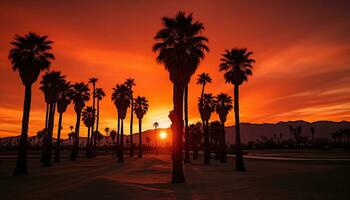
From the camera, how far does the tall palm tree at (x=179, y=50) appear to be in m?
23.7

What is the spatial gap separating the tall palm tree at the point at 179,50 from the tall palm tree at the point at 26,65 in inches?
589

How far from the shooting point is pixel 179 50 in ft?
79.1

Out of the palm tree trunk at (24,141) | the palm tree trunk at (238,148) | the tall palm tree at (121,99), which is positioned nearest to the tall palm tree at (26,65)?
the palm tree trunk at (24,141)

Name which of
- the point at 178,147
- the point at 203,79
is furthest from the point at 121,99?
the point at 178,147

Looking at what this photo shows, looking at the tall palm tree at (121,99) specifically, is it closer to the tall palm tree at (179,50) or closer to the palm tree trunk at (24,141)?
the palm tree trunk at (24,141)

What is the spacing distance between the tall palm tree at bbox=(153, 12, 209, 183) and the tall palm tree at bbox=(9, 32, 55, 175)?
1496 centimetres

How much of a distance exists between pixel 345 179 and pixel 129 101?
51250mm

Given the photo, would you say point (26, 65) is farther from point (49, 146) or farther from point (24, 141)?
point (49, 146)

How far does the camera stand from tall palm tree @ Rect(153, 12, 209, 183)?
2372cm

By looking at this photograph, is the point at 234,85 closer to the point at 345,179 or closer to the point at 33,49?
the point at 345,179

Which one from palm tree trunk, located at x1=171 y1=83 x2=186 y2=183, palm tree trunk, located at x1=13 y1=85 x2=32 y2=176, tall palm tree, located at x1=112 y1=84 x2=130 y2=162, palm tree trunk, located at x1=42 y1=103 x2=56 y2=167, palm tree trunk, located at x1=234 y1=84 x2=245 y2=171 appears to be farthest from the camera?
tall palm tree, located at x1=112 y1=84 x2=130 y2=162

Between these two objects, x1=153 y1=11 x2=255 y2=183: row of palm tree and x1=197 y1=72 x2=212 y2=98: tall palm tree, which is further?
x1=197 y1=72 x2=212 y2=98: tall palm tree

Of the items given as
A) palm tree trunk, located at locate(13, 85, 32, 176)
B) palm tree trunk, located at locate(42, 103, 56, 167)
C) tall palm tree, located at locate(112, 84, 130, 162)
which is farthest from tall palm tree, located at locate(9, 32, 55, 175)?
tall palm tree, located at locate(112, 84, 130, 162)

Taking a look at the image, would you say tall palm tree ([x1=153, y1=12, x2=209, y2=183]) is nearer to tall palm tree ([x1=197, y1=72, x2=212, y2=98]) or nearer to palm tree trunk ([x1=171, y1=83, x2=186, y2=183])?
palm tree trunk ([x1=171, y1=83, x2=186, y2=183])
